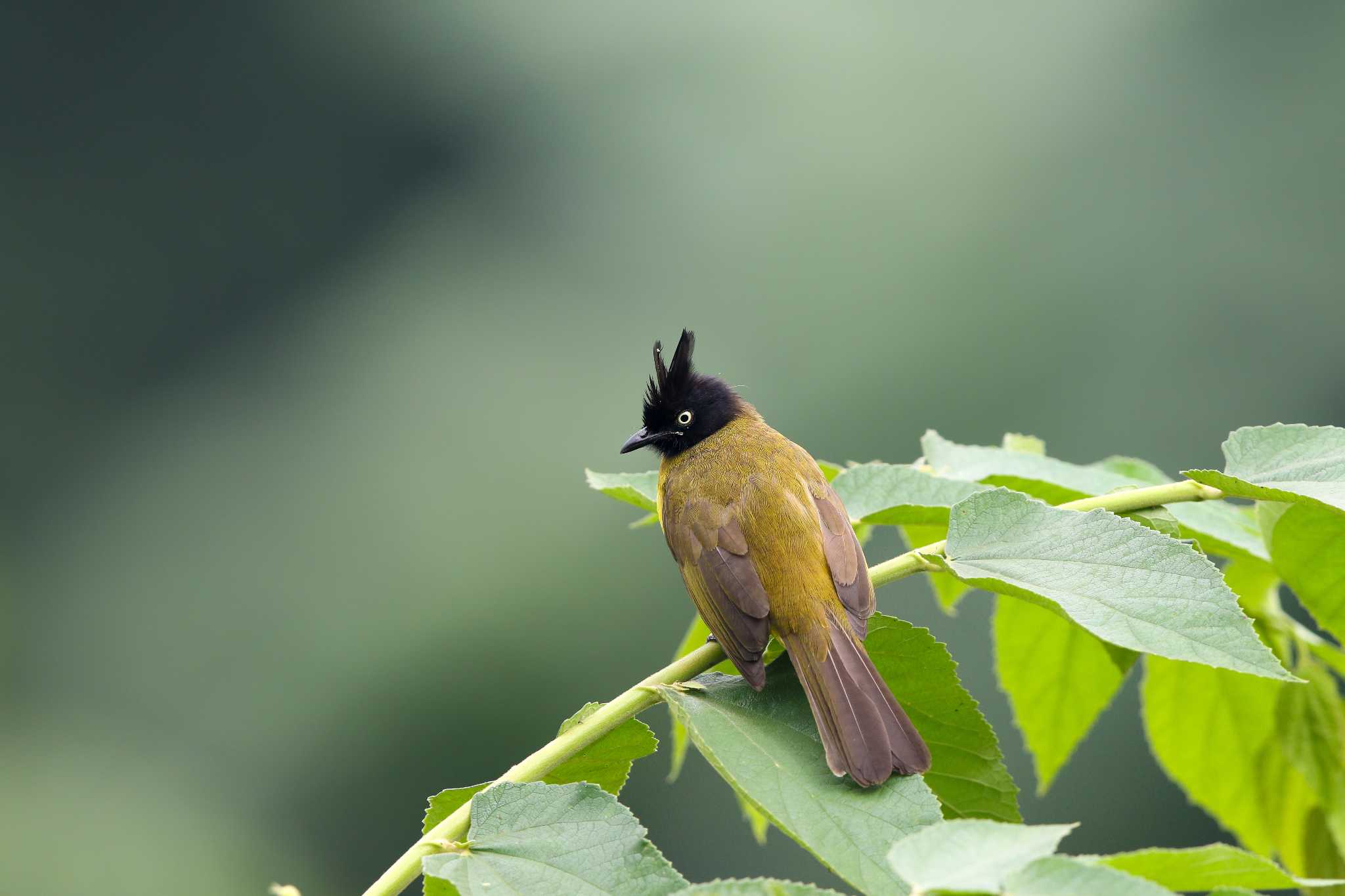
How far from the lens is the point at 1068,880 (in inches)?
29.5

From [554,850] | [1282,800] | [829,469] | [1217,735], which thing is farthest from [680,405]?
[554,850]

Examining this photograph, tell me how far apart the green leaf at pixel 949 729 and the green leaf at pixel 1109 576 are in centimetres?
16

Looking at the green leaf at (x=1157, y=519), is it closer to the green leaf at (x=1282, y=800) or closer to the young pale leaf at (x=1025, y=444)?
the green leaf at (x=1282, y=800)

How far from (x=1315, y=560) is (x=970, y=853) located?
0.87 m

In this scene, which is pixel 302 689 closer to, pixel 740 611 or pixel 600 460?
pixel 600 460

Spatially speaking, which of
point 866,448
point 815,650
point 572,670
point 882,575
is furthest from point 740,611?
point 572,670

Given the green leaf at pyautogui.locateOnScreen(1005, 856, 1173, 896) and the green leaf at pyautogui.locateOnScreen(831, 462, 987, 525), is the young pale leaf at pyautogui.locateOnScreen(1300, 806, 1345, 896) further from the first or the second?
the green leaf at pyautogui.locateOnScreen(1005, 856, 1173, 896)

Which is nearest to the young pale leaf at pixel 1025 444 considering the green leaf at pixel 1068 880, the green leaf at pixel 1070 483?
the green leaf at pixel 1070 483

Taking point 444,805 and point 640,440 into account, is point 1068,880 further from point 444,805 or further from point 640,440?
point 640,440

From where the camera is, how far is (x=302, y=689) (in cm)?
733

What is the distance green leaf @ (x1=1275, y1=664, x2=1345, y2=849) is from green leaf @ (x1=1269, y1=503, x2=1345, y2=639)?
14 cm

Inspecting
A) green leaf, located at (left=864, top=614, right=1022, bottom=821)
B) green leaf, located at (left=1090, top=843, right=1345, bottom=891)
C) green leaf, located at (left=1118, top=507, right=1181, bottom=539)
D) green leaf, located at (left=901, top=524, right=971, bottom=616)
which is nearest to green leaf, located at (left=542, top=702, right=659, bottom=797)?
green leaf, located at (left=864, top=614, right=1022, bottom=821)

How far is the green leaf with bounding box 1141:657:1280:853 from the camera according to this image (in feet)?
5.72

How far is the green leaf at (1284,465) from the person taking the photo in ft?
4.09
